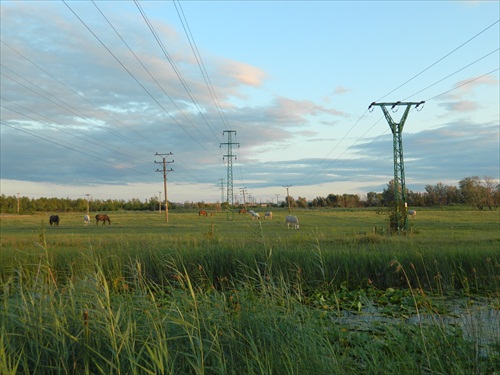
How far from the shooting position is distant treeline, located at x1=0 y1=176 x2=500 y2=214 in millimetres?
83562

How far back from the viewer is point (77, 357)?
171 inches

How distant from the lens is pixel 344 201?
4530 inches

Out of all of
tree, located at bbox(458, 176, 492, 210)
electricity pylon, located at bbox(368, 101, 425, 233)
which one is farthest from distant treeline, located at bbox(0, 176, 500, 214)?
electricity pylon, located at bbox(368, 101, 425, 233)

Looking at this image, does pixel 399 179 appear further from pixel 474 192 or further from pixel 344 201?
pixel 344 201

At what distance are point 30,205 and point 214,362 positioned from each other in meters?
124

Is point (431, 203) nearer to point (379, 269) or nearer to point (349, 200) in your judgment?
point (349, 200)

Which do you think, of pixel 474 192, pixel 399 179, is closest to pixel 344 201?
pixel 474 192

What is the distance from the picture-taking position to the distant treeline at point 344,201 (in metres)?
83.6

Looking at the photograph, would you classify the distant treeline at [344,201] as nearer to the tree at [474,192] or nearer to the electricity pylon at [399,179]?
the tree at [474,192]

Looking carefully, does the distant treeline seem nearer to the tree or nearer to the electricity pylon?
the tree

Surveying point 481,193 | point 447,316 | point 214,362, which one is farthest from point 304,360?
point 481,193

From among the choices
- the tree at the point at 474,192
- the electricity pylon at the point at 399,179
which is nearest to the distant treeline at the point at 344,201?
the tree at the point at 474,192

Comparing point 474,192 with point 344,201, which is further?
point 344,201

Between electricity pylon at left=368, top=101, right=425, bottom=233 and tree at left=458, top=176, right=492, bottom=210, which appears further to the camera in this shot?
tree at left=458, top=176, right=492, bottom=210
